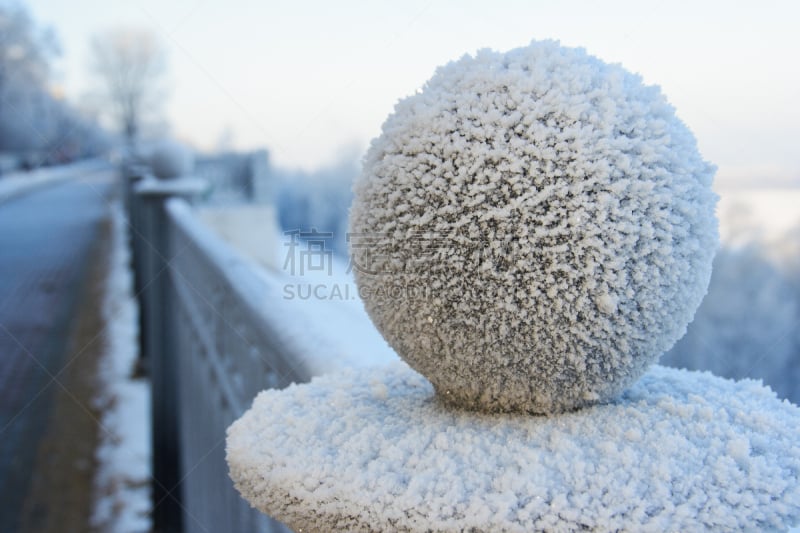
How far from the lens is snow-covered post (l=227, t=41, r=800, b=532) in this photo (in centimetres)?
95

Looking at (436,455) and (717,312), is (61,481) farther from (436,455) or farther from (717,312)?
(717,312)

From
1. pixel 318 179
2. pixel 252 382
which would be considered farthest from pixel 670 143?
pixel 318 179

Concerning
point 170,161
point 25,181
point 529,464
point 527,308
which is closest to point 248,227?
point 170,161

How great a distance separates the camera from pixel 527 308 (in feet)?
3.48

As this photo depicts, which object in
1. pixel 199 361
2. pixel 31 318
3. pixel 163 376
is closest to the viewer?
pixel 199 361

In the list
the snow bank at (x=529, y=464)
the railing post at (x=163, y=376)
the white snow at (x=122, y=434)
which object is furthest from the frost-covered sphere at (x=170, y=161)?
the snow bank at (x=529, y=464)

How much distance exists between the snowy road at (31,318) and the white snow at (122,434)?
544 millimetres

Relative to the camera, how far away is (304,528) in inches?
39.7

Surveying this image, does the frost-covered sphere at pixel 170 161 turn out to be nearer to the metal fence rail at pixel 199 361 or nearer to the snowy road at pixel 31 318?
the metal fence rail at pixel 199 361

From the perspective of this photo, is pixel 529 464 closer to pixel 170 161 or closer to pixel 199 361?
pixel 199 361

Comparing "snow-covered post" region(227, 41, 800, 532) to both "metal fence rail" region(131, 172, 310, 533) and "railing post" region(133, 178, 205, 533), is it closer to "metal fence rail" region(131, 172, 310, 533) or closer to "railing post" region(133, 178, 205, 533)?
"metal fence rail" region(131, 172, 310, 533)

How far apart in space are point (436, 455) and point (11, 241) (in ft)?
53.8

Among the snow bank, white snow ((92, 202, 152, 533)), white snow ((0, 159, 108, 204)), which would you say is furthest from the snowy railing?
white snow ((0, 159, 108, 204))

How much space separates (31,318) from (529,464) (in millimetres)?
10487
